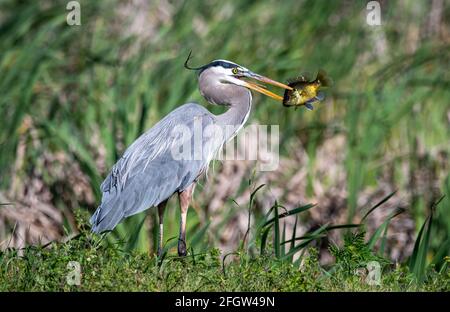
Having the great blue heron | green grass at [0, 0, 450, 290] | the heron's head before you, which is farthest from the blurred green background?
the heron's head

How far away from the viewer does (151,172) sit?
504cm

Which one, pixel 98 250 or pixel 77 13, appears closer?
pixel 98 250

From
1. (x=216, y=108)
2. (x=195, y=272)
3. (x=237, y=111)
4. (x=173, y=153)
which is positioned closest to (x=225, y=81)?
(x=237, y=111)

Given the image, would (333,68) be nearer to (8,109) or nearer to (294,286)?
(8,109)

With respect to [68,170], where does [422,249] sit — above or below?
below

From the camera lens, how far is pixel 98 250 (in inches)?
176

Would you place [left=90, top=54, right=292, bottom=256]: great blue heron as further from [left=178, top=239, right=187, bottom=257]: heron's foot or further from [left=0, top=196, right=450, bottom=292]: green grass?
[left=0, top=196, right=450, bottom=292]: green grass

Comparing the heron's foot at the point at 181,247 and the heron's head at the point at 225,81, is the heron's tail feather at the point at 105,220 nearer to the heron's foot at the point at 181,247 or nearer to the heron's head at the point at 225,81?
the heron's foot at the point at 181,247

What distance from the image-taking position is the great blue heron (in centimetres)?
493

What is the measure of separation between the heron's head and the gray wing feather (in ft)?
0.32

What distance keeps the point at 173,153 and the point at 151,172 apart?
0.13 meters

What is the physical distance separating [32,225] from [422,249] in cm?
261
